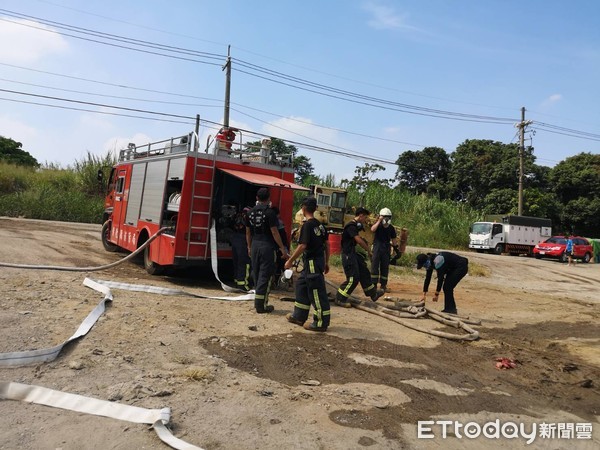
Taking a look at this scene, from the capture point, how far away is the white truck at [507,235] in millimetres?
30562

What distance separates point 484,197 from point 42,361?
147ft

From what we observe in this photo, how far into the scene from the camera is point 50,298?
643 centimetres

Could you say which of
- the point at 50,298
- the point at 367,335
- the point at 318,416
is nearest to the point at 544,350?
the point at 367,335

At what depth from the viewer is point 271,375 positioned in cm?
462

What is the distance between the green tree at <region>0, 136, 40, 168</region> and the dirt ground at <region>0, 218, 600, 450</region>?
3603cm

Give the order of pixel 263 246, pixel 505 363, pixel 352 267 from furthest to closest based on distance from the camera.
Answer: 1. pixel 352 267
2. pixel 263 246
3. pixel 505 363

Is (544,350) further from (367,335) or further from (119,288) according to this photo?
(119,288)

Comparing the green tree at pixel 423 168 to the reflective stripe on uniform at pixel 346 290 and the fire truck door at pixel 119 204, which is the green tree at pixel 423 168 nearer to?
the fire truck door at pixel 119 204

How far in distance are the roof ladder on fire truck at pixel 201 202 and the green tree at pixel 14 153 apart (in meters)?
35.7

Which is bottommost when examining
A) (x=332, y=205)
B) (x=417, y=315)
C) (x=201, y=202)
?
(x=417, y=315)

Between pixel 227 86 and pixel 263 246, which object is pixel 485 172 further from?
pixel 263 246

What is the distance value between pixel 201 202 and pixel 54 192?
2166 cm

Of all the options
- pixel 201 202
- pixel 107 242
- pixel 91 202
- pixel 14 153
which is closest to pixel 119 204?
pixel 107 242

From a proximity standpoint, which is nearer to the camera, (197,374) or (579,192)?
(197,374)
